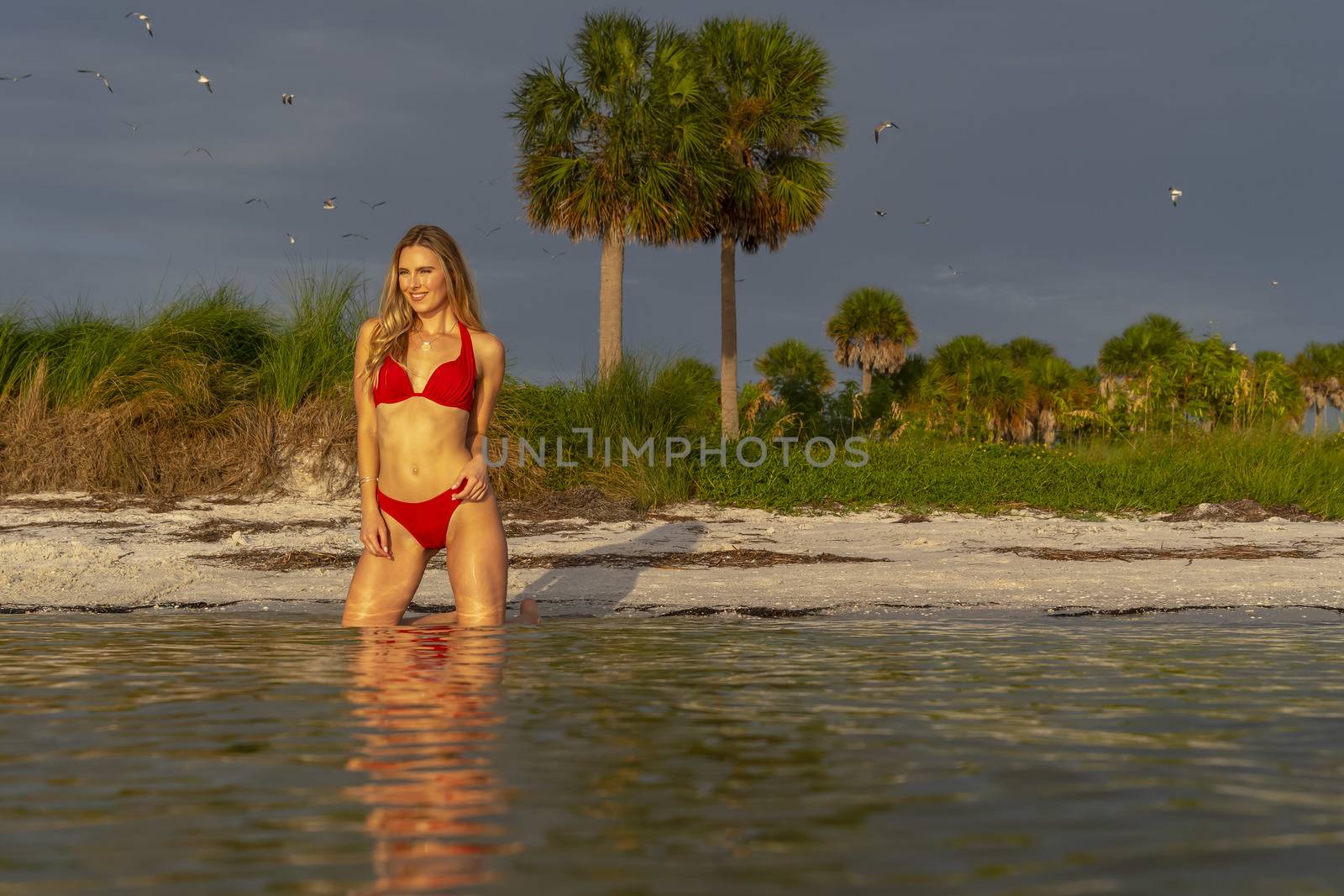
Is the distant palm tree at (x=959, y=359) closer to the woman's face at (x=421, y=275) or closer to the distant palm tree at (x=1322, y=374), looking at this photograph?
the distant palm tree at (x=1322, y=374)

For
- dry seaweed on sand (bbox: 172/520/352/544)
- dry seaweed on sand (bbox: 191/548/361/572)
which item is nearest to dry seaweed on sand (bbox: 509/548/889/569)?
dry seaweed on sand (bbox: 191/548/361/572)

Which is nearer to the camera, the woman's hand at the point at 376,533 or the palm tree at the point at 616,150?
the woman's hand at the point at 376,533

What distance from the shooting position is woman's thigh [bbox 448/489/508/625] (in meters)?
5.66

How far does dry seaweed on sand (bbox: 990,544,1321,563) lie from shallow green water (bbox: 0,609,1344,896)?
445 centimetres

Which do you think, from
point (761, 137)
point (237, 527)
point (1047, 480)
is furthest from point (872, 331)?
point (237, 527)

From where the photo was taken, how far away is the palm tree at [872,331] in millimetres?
45031

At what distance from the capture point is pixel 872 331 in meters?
45.3

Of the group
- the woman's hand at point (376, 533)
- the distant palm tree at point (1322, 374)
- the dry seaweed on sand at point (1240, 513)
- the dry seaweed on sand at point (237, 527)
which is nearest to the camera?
the woman's hand at point (376, 533)

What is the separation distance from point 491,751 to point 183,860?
1066mm

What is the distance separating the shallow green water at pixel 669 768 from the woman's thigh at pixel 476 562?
6.2 inches

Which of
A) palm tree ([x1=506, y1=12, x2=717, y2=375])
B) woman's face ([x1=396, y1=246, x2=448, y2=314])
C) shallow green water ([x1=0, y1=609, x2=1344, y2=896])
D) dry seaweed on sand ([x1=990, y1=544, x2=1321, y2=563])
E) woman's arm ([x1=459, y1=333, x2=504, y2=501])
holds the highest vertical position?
palm tree ([x1=506, y1=12, x2=717, y2=375])

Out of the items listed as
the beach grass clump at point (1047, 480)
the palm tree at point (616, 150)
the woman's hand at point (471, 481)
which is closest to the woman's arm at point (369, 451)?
the woman's hand at point (471, 481)

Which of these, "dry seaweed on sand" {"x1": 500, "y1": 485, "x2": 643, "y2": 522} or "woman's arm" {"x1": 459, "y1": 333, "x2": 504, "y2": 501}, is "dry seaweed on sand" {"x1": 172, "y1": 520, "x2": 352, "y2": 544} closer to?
"dry seaweed on sand" {"x1": 500, "y1": 485, "x2": 643, "y2": 522}

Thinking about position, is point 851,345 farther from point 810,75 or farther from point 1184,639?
point 1184,639
